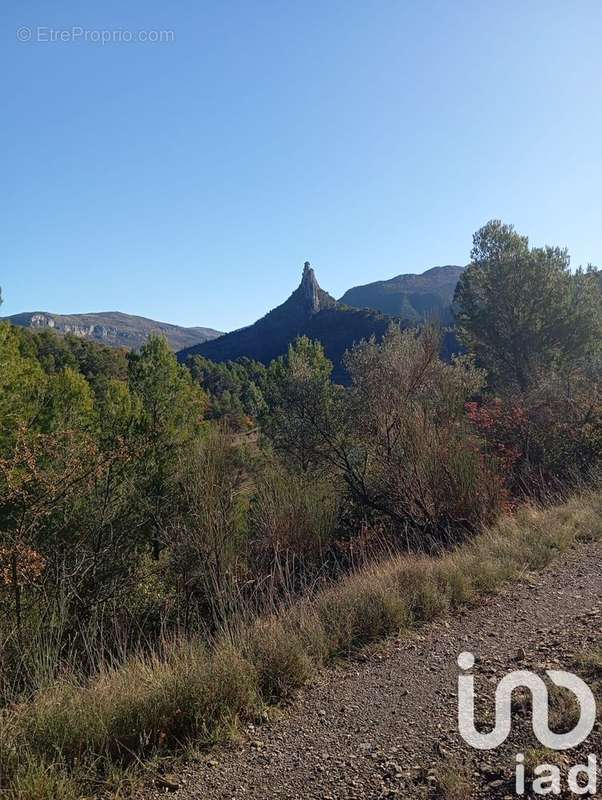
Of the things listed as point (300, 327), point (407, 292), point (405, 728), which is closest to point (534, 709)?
point (405, 728)

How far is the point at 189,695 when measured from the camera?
305 centimetres

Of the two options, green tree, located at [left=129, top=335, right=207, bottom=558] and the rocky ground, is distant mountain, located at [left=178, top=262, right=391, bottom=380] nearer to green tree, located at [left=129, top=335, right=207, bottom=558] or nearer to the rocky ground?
green tree, located at [left=129, top=335, right=207, bottom=558]

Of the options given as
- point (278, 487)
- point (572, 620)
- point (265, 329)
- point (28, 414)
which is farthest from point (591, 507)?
point (265, 329)

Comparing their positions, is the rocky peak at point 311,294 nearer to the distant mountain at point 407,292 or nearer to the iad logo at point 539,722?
the distant mountain at point 407,292

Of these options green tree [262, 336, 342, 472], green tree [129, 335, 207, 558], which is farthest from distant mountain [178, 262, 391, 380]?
green tree [262, 336, 342, 472]

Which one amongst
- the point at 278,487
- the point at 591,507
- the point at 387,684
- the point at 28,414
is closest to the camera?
the point at 387,684

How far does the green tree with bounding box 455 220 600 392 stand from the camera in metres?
21.1

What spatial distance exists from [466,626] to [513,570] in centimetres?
128

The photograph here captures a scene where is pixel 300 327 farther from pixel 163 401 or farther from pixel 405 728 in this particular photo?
pixel 405 728

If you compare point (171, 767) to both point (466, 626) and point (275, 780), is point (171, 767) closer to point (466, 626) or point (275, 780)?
point (275, 780)

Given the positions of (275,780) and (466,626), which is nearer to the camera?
(275,780)

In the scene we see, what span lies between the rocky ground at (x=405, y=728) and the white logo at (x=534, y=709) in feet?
0.16

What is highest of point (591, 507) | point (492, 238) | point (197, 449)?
point (492, 238)

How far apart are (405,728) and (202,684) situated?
1.24 m
